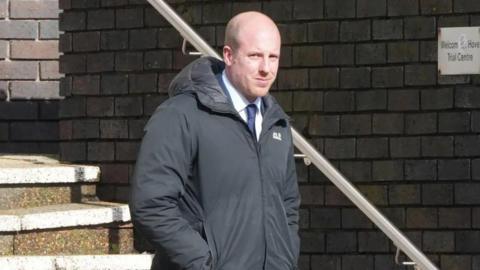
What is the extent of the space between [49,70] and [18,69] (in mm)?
195

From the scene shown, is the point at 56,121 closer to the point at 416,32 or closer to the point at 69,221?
the point at 69,221

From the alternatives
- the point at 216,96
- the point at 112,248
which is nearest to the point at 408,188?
the point at 112,248

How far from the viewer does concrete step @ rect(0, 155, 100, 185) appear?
21.8 feet

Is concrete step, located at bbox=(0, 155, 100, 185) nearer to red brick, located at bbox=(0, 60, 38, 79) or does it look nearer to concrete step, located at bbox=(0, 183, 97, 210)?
concrete step, located at bbox=(0, 183, 97, 210)

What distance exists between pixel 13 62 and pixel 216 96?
466cm

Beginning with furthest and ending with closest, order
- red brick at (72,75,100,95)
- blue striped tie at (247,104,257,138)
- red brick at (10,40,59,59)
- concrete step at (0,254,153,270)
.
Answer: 1. red brick at (10,40,59,59)
2. red brick at (72,75,100,95)
3. concrete step at (0,254,153,270)
4. blue striped tie at (247,104,257,138)

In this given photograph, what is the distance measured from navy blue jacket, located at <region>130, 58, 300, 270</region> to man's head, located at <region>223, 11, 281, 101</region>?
9cm

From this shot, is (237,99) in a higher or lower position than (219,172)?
higher

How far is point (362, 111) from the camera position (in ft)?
22.5

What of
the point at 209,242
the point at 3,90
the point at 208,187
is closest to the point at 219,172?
the point at 208,187

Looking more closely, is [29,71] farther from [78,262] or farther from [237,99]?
[237,99]

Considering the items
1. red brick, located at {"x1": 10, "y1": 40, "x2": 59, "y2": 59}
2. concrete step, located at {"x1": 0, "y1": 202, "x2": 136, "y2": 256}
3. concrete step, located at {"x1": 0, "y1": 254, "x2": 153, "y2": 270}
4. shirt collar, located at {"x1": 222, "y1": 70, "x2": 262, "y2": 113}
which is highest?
red brick, located at {"x1": 10, "y1": 40, "x2": 59, "y2": 59}

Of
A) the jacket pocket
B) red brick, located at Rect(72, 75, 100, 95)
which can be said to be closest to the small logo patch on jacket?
the jacket pocket

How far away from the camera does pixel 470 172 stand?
6664 mm
